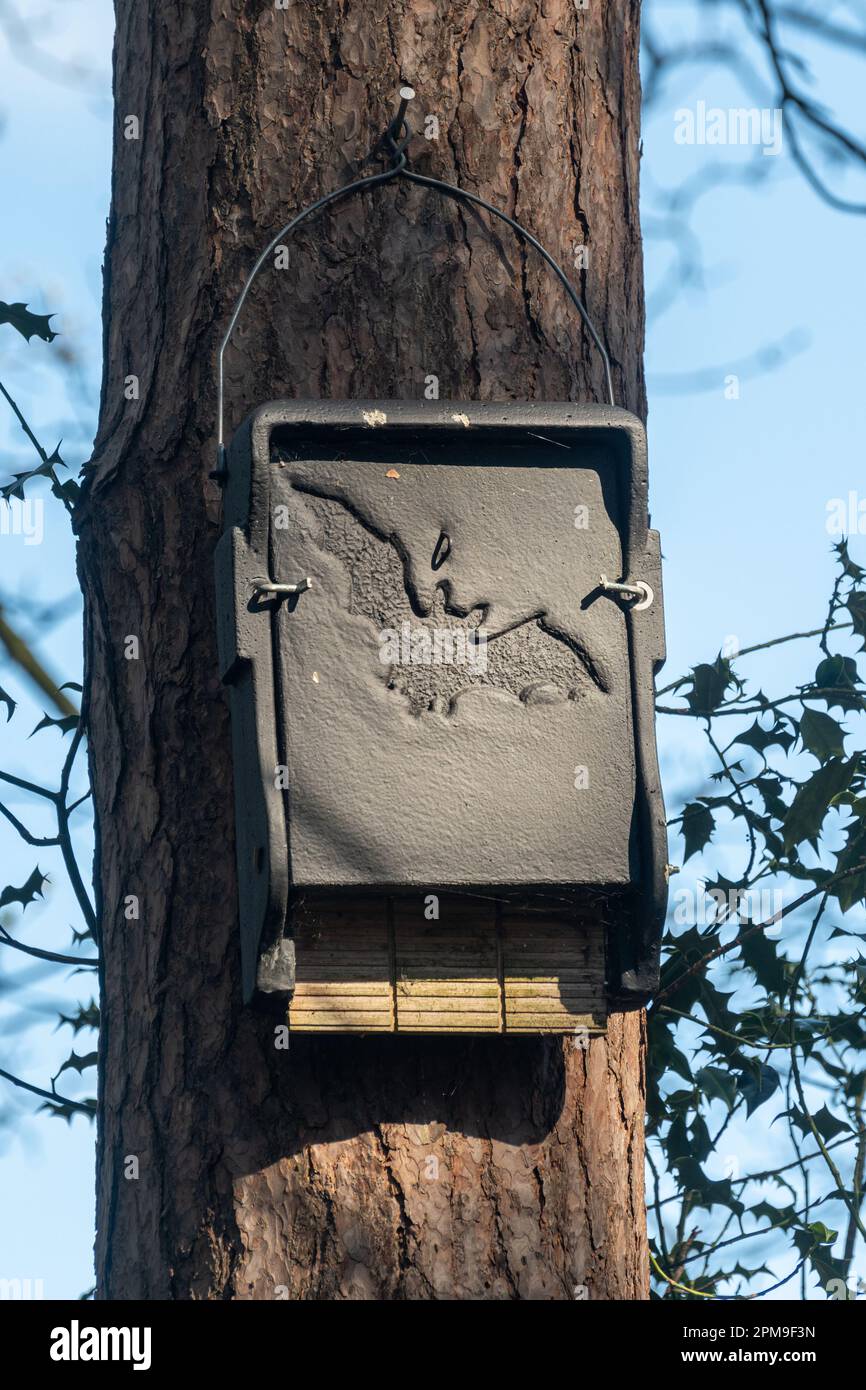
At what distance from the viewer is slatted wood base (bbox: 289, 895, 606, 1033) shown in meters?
1.85

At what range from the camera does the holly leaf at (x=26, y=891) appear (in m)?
3.32

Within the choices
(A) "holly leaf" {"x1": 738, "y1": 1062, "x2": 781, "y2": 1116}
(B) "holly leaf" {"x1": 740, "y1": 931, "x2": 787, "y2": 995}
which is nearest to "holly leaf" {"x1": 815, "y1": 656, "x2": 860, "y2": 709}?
(B) "holly leaf" {"x1": 740, "y1": 931, "x2": 787, "y2": 995}

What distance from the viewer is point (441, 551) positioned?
1914mm

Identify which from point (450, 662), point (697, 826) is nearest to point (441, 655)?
point (450, 662)

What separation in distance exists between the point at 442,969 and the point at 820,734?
4.81ft

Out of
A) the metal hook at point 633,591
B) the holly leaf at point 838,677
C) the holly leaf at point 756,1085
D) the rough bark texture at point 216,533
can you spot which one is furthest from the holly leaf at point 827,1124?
the metal hook at point 633,591

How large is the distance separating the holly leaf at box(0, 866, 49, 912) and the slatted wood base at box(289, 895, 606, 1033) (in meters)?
1.62

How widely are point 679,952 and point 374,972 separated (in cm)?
114

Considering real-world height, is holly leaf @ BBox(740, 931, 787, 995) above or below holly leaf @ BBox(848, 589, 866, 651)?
below

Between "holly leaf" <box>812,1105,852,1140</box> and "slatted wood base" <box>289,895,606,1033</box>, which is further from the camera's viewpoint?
"holly leaf" <box>812,1105,852,1140</box>

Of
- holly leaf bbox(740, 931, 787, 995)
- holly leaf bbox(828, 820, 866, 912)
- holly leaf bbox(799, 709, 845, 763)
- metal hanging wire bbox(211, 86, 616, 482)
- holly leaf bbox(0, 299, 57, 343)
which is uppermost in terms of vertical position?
holly leaf bbox(0, 299, 57, 343)

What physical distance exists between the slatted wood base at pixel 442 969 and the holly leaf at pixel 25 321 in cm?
186

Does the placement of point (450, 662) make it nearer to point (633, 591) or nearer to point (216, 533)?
point (633, 591)

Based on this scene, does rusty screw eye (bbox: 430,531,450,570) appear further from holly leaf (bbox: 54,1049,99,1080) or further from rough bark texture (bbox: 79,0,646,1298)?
holly leaf (bbox: 54,1049,99,1080)
